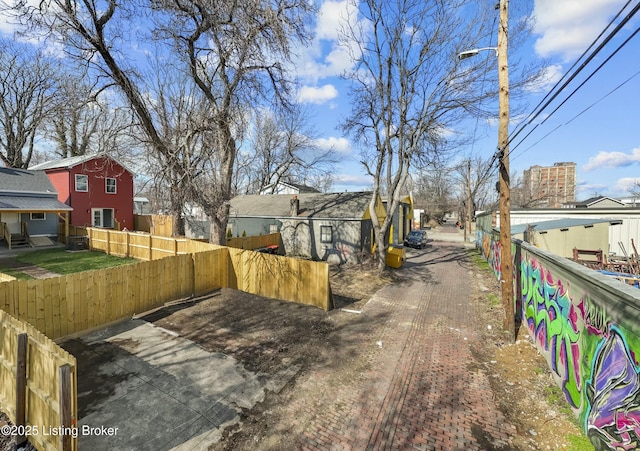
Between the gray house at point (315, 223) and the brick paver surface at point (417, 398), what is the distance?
8815 mm

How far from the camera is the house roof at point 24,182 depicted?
19.5m

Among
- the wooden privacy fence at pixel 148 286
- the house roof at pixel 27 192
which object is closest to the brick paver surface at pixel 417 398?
the wooden privacy fence at pixel 148 286

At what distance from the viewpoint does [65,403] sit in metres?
3.31

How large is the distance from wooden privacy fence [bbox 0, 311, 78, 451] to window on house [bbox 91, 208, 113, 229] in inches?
932

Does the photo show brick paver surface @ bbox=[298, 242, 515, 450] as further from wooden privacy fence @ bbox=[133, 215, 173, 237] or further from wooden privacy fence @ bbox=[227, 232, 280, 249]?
wooden privacy fence @ bbox=[133, 215, 173, 237]

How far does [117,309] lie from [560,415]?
10.2m

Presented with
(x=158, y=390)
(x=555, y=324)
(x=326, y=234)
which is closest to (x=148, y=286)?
(x=158, y=390)

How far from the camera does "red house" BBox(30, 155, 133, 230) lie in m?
22.5

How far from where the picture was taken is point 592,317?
4262 mm

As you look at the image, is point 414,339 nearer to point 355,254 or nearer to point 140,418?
point 140,418

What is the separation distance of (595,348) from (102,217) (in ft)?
100

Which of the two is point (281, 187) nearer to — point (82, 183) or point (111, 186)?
point (111, 186)

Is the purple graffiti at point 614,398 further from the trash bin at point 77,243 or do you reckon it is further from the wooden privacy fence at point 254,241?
the trash bin at point 77,243

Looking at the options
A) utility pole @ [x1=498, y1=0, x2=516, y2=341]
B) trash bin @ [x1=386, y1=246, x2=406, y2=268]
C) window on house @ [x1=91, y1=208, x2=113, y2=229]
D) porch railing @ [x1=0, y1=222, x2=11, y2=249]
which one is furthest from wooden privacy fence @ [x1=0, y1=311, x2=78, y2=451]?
window on house @ [x1=91, y1=208, x2=113, y2=229]
